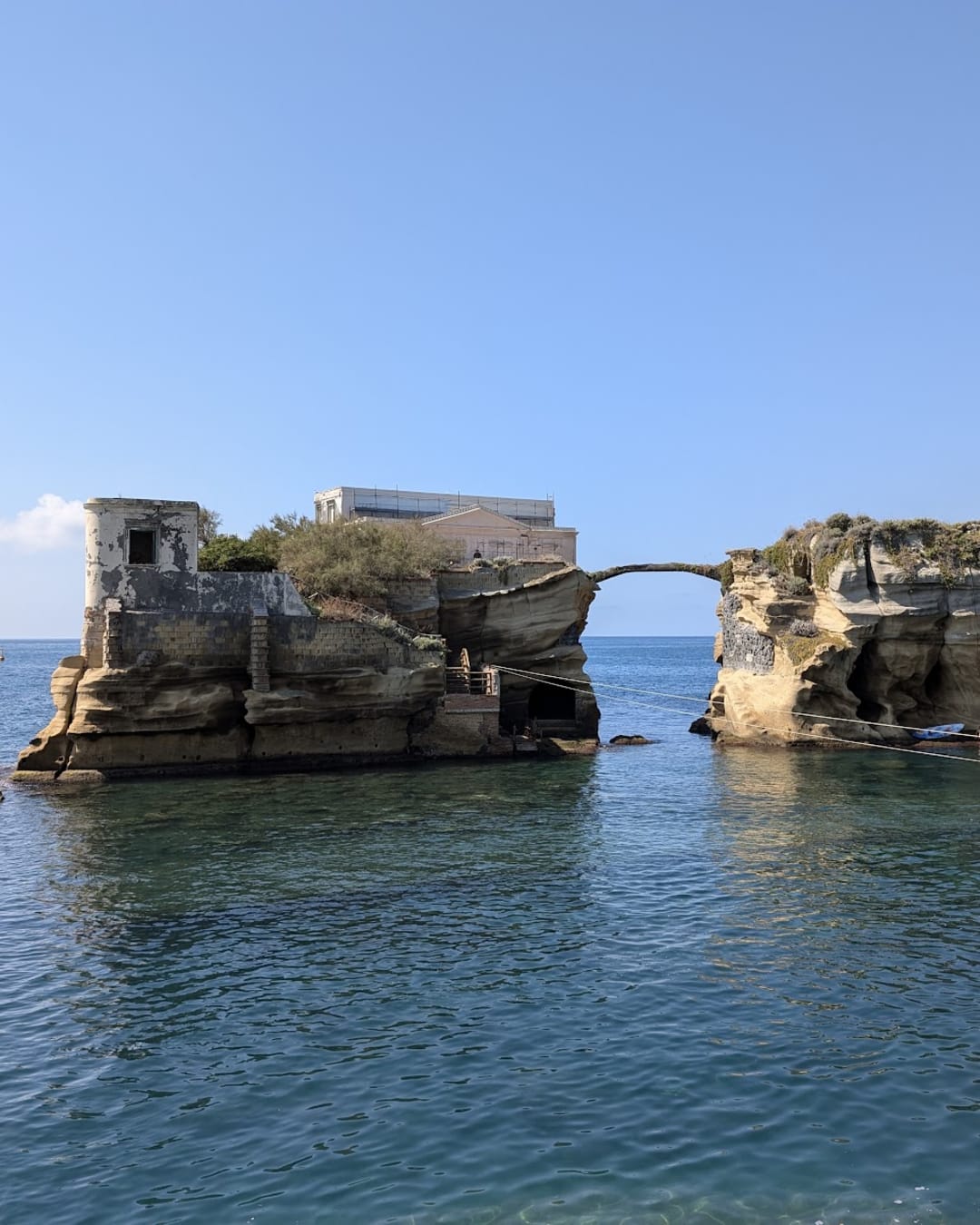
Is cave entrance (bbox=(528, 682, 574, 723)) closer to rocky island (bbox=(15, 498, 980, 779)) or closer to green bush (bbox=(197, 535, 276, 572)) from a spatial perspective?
rocky island (bbox=(15, 498, 980, 779))

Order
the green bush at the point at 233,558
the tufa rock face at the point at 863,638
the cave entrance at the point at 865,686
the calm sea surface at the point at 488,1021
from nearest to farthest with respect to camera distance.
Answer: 1. the calm sea surface at the point at 488,1021
2. the green bush at the point at 233,558
3. the tufa rock face at the point at 863,638
4. the cave entrance at the point at 865,686

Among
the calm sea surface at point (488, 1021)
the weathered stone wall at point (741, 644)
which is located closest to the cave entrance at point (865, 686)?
the weathered stone wall at point (741, 644)

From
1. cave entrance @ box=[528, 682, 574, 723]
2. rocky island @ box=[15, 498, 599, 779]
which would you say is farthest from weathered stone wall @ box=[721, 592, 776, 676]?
rocky island @ box=[15, 498, 599, 779]

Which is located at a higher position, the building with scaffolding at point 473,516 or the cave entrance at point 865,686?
the building with scaffolding at point 473,516

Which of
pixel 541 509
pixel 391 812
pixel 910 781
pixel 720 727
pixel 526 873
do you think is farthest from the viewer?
pixel 541 509

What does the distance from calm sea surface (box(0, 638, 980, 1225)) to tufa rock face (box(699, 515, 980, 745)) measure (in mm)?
14857

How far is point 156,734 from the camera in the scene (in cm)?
3194

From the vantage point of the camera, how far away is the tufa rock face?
39375 millimetres

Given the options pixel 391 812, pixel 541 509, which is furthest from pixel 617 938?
pixel 541 509

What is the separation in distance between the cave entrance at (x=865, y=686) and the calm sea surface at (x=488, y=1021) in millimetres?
16846

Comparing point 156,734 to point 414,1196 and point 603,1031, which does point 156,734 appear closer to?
point 603,1031

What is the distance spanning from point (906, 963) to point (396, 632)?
22.0 metres

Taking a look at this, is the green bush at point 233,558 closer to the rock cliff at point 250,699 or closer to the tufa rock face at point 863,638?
the rock cliff at point 250,699

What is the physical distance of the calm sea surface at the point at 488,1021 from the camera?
912cm
